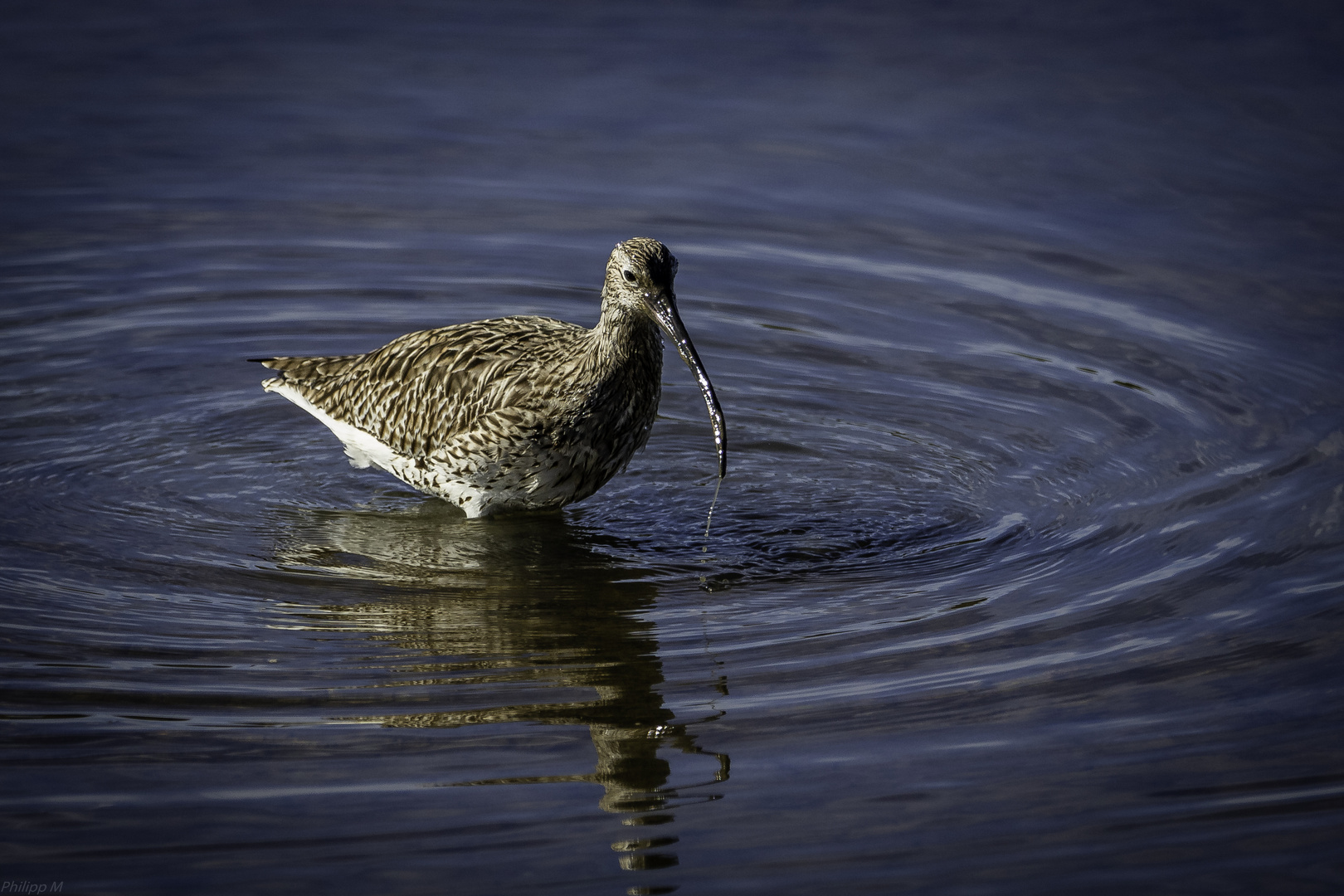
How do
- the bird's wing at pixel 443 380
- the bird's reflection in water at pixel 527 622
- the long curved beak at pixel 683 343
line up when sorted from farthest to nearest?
the bird's wing at pixel 443 380, the long curved beak at pixel 683 343, the bird's reflection in water at pixel 527 622

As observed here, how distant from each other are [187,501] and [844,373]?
3.84 m

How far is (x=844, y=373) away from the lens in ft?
31.3

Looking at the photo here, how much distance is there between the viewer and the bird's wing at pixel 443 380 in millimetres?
7629

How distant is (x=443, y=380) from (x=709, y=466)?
1509 millimetres

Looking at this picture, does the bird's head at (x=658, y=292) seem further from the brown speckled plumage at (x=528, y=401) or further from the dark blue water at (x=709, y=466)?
the dark blue water at (x=709, y=466)

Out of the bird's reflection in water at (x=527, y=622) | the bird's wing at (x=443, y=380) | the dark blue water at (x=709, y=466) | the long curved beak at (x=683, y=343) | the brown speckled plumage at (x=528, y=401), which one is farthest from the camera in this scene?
the bird's wing at (x=443, y=380)

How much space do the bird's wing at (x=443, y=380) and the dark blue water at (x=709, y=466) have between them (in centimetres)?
43

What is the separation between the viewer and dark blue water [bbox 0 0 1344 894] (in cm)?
525

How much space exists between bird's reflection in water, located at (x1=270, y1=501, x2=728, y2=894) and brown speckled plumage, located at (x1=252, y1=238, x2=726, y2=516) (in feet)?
0.99

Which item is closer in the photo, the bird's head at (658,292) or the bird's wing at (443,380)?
the bird's head at (658,292)

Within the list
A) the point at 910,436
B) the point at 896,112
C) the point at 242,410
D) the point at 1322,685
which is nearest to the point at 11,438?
the point at 242,410

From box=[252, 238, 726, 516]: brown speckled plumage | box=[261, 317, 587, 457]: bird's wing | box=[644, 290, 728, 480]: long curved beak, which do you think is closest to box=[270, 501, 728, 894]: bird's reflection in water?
box=[252, 238, 726, 516]: brown speckled plumage

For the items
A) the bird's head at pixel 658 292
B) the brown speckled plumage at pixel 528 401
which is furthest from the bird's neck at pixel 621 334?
the bird's head at pixel 658 292

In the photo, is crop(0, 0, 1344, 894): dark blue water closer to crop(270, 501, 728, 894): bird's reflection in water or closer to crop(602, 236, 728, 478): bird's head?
crop(270, 501, 728, 894): bird's reflection in water
